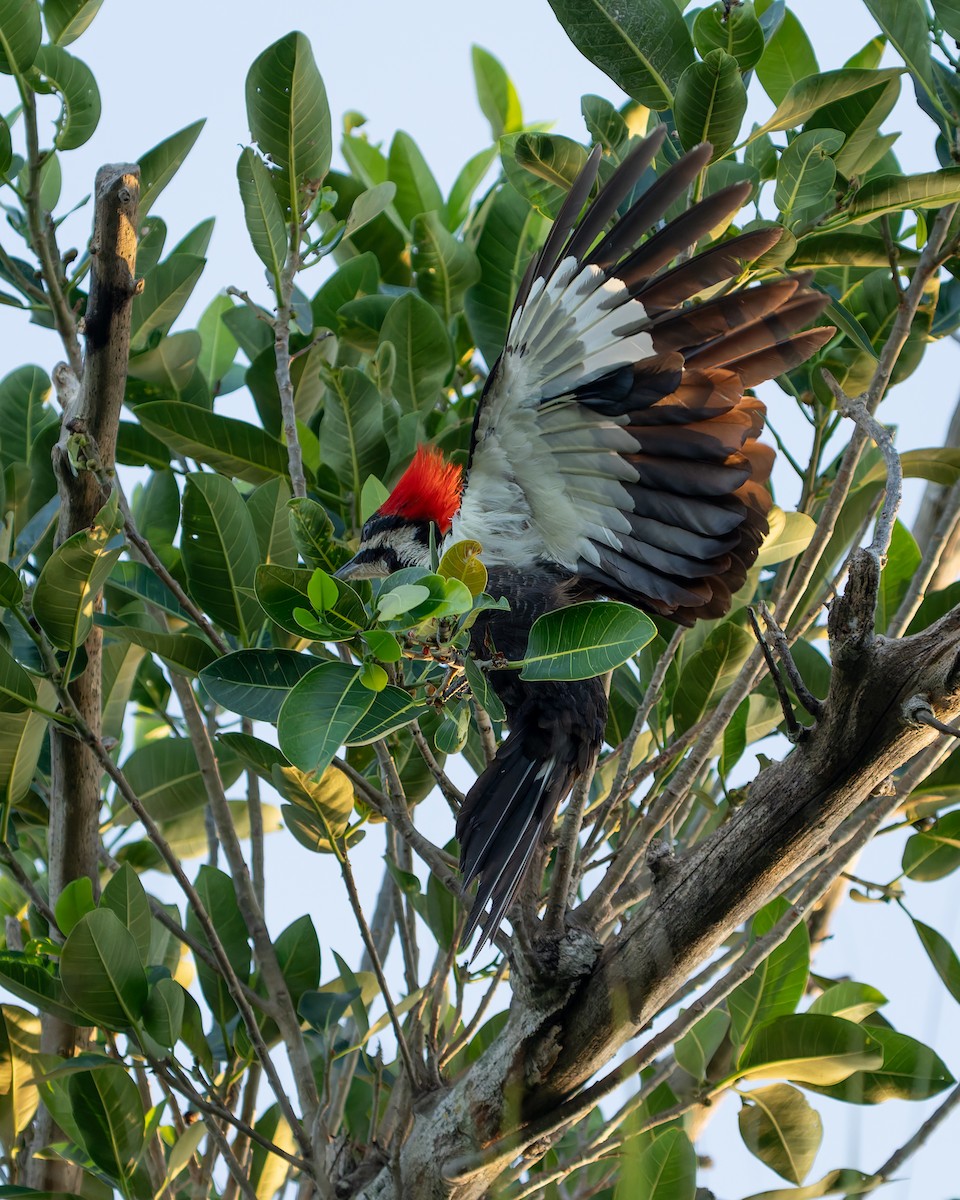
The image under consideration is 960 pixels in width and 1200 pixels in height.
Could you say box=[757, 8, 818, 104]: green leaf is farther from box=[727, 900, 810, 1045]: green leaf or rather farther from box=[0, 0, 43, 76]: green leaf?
box=[727, 900, 810, 1045]: green leaf

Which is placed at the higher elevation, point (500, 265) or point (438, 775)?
point (500, 265)

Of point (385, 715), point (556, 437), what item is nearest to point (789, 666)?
point (385, 715)

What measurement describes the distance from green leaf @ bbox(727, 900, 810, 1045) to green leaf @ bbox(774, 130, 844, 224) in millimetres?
1257

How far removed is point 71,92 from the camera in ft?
7.30

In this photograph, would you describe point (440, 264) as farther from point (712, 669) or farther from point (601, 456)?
point (712, 669)

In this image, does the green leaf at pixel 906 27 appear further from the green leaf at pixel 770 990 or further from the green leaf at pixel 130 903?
the green leaf at pixel 130 903

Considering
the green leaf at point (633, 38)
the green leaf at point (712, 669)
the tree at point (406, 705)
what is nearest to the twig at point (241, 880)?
the tree at point (406, 705)

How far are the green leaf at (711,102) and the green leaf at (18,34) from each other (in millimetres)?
1141

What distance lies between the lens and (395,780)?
82.1 inches

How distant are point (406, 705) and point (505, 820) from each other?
2.55ft

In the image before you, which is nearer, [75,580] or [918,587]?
[75,580]

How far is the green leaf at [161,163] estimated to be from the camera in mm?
2455

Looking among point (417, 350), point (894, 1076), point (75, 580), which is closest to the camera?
point (75, 580)

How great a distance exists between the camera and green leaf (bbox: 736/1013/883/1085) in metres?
2.00
